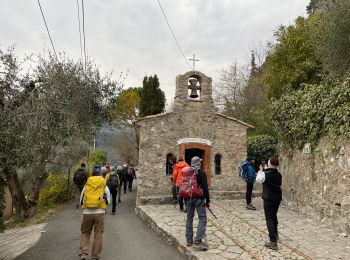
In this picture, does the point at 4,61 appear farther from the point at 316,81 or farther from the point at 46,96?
the point at 316,81

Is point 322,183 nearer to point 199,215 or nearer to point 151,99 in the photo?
point 199,215

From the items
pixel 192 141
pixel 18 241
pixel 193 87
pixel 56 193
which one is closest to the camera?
pixel 18 241

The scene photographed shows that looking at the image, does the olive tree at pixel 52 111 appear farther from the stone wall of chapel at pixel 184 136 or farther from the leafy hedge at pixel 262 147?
the leafy hedge at pixel 262 147

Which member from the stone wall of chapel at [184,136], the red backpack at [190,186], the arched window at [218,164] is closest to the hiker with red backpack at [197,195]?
the red backpack at [190,186]

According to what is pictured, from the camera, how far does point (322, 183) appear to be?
29.0 ft

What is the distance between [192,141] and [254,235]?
5921mm

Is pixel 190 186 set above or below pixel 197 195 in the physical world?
above

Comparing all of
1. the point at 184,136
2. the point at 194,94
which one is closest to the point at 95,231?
the point at 184,136

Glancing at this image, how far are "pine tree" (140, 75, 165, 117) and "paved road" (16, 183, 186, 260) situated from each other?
14.9 m

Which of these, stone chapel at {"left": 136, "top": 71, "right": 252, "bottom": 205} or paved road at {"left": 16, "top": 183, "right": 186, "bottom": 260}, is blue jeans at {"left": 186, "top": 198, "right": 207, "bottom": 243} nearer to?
paved road at {"left": 16, "top": 183, "right": 186, "bottom": 260}

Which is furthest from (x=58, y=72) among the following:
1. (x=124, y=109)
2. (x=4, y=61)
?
(x=124, y=109)

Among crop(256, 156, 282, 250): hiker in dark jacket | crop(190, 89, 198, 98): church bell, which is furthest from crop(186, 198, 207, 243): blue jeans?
crop(190, 89, 198, 98): church bell

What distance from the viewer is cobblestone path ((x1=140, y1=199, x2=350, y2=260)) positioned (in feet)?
20.0

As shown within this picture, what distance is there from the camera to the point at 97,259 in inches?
247
